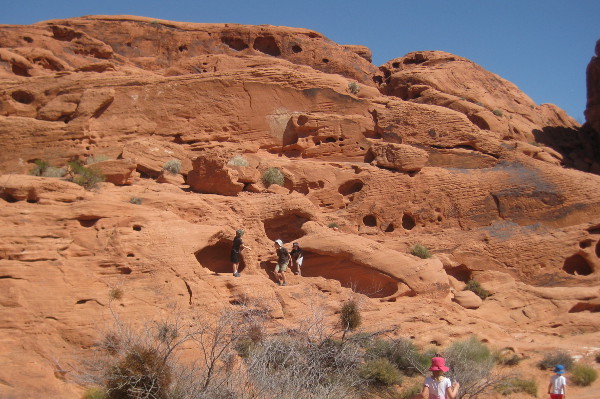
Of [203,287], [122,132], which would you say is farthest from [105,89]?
[203,287]

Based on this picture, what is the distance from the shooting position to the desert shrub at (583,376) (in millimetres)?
11766

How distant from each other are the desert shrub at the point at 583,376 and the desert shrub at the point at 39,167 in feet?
45.1

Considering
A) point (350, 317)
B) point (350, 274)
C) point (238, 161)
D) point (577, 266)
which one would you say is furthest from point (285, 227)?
point (577, 266)

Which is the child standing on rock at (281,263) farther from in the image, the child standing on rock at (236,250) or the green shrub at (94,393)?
the green shrub at (94,393)

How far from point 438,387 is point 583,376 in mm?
6098

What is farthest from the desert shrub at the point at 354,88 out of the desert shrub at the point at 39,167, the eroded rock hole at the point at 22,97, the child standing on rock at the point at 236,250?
the eroded rock hole at the point at 22,97

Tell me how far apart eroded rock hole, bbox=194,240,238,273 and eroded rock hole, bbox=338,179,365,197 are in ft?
19.0

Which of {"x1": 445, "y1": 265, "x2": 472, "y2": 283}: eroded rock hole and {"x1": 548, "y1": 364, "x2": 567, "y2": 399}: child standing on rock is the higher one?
{"x1": 445, "y1": 265, "x2": 472, "y2": 283}: eroded rock hole

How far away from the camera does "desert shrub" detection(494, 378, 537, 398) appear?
450 inches

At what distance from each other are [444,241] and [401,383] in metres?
7.27

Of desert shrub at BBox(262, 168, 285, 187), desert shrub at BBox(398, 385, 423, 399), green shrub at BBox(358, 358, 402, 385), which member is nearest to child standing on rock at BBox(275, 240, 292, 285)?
green shrub at BBox(358, 358, 402, 385)

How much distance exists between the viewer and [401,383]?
453 inches

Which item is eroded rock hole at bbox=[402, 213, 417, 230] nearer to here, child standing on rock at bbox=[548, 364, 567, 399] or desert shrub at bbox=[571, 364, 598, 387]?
desert shrub at bbox=[571, 364, 598, 387]

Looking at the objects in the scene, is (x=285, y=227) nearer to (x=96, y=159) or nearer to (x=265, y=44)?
(x=96, y=159)
